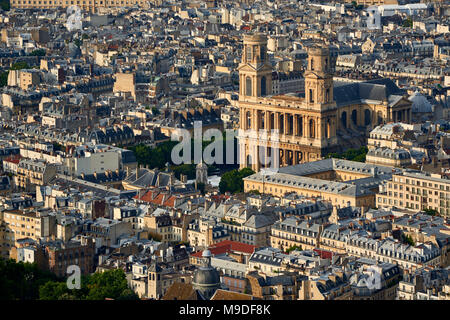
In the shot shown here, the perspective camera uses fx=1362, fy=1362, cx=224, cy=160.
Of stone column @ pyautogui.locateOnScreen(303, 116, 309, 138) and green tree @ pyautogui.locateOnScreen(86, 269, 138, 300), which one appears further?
stone column @ pyautogui.locateOnScreen(303, 116, 309, 138)

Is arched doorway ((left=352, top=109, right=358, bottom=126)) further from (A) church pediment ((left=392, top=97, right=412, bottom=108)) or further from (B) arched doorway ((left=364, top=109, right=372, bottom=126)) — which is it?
(A) church pediment ((left=392, top=97, right=412, bottom=108))

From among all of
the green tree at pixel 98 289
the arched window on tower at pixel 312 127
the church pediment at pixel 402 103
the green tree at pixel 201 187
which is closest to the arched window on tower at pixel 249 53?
the arched window on tower at pixel 312 127

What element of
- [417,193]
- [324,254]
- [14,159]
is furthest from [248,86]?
[324,254]

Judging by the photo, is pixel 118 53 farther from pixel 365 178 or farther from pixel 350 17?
pixel 365 178

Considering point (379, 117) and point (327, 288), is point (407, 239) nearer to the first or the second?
point (327, 288)

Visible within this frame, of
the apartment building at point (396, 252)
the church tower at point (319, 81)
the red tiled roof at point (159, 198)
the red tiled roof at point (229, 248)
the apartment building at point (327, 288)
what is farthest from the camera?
the church tower at point (319, 81)

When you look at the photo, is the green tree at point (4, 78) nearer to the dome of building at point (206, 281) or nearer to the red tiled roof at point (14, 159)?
the red tiled roof at point (14, 159)

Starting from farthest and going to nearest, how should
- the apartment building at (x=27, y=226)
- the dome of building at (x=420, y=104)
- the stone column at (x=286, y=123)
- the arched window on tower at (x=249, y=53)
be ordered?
→ the dome of building at (x=420, y=104)
the arched window on tower at (x=249, y=53)
the stone column at (x=286, y=123)
the apartment building at (x=27, y=226)

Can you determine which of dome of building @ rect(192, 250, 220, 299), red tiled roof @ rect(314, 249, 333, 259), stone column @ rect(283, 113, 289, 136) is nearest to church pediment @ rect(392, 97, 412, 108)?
stone column @ rect(283, 113, 289, 136)
